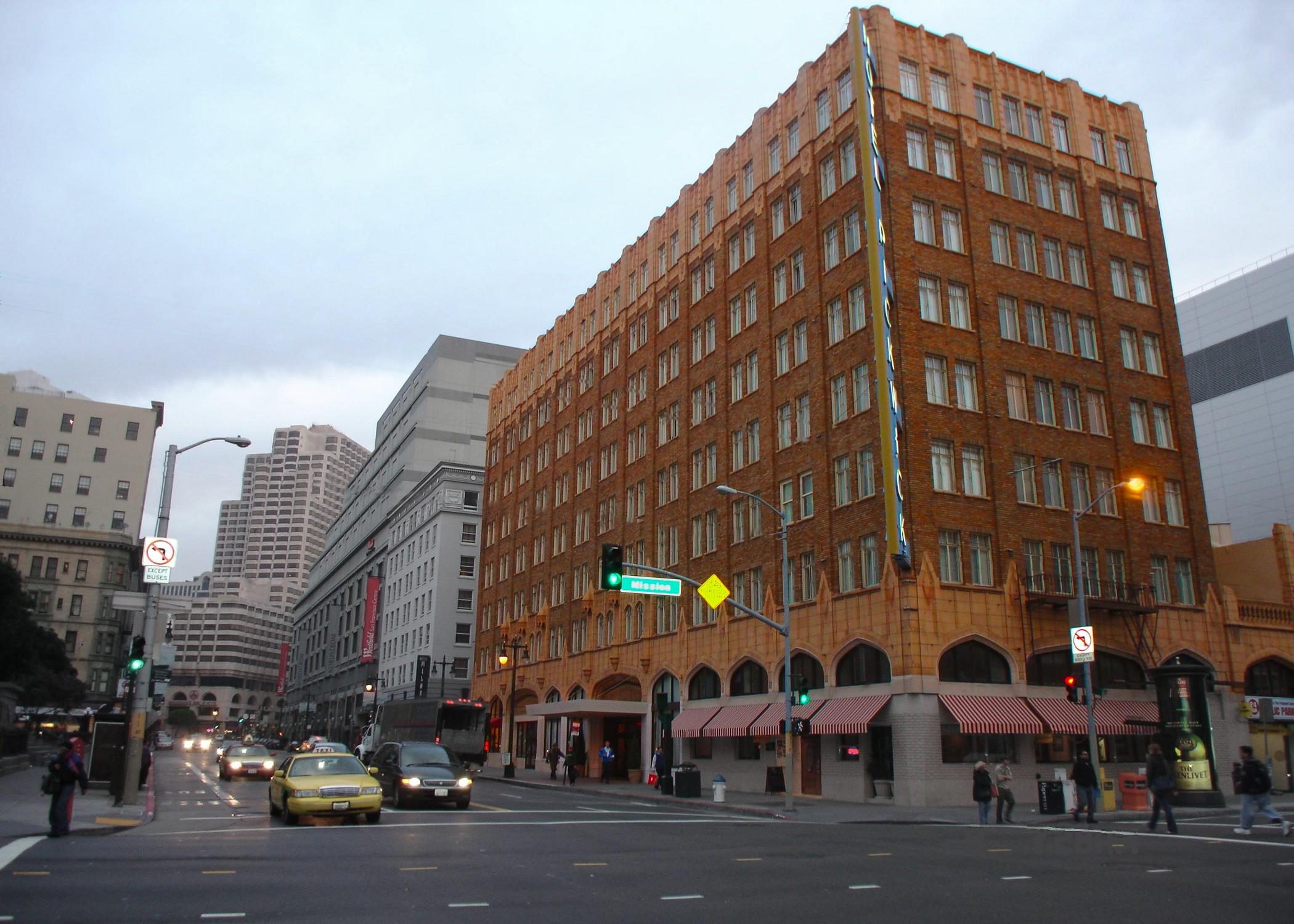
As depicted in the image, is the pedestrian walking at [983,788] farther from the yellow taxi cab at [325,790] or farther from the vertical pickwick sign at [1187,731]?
the yellow taxi cab at [325,790]

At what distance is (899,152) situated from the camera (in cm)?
3994

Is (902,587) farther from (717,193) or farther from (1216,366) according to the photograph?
(1216,366)

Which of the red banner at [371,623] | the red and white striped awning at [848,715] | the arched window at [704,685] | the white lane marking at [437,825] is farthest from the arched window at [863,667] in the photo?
the red banner at [371,623]

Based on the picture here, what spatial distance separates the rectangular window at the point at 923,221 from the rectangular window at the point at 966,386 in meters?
5.04

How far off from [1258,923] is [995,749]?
25.0 meters

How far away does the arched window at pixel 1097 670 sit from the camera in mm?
36219

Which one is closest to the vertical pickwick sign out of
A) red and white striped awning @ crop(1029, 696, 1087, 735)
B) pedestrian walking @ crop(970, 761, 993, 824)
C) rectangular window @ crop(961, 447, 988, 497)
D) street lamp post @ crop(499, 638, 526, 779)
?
red and white striped awning @ crop(1029, 696, 1087, 735)

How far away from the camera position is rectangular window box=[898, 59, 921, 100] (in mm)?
41500

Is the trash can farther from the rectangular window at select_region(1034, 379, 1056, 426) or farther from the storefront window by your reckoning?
the rectangular window at select_region(1034, 379, 1056, 426)

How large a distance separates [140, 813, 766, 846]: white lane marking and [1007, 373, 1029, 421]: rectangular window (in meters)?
19.6

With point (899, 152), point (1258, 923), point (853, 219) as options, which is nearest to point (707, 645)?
point (853, 219)

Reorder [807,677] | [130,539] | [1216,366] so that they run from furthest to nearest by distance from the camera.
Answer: [130,539] < [1216,366] < [807,677]

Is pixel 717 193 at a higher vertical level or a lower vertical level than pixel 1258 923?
higher

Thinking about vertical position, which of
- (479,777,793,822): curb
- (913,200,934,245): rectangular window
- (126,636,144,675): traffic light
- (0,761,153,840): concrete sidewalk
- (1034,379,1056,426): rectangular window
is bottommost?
(479,777,793,822): curb
